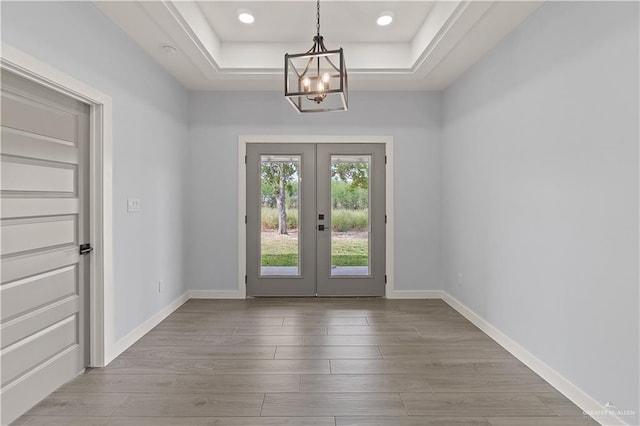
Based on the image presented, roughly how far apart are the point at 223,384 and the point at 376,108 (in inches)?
144

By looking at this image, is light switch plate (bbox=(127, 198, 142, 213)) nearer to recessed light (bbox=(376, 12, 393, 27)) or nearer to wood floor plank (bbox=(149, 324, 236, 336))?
wood floor plank (bbox=(149, 324, 236, 336))

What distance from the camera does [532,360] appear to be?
9.03 ft

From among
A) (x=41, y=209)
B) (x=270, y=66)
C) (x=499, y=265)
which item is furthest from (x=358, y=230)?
(x=41, y=209)

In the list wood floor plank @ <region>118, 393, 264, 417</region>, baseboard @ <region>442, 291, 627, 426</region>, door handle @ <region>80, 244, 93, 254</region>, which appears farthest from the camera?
door handle @ <region>80, 244, 93, 254</region>

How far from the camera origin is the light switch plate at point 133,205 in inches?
125

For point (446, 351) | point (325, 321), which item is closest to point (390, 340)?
point (446, 351)

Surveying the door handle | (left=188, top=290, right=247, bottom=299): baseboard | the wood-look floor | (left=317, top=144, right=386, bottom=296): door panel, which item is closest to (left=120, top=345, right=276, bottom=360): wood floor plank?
the wood-look floor

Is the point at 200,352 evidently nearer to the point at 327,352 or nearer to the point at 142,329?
the point at 142,329

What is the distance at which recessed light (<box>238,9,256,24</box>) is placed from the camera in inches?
132

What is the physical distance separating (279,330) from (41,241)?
83.2 inches

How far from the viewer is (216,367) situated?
9.13ft

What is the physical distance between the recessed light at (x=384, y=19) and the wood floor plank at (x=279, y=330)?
10.2 feet

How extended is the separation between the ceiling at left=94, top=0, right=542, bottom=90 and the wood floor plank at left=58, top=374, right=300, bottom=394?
2729 millimetres

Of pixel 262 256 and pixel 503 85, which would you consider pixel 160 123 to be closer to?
pixel 262 256
